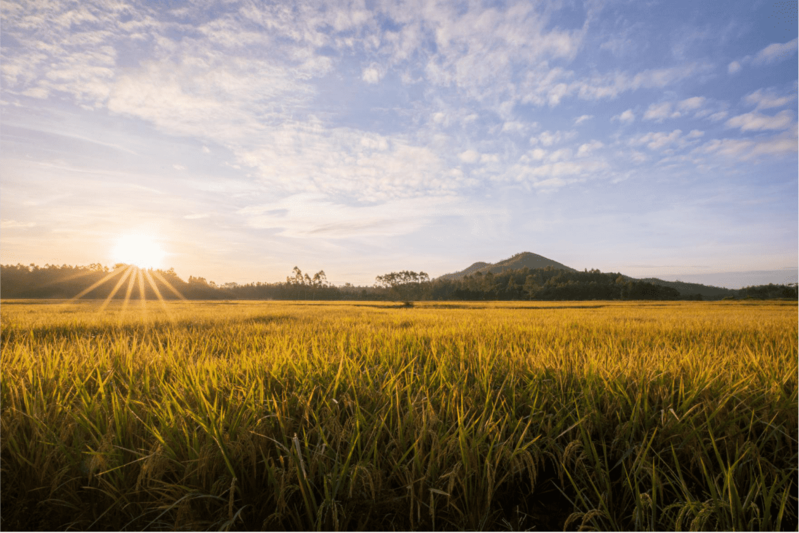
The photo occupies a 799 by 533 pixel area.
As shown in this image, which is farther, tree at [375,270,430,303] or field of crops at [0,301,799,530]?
tree at [375,270,430,303]

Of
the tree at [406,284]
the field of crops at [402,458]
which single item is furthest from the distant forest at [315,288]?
the field of crops at [402,458]

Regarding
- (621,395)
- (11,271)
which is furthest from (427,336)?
(11,271)

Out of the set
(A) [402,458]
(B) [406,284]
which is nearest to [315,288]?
(B) [406,284]

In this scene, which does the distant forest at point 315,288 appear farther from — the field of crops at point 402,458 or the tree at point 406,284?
the field of crops at point 402,458

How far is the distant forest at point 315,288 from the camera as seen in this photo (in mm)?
63069

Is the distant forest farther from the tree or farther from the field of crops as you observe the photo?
the field of crops

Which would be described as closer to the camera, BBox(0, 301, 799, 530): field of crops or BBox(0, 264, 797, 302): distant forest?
BBox(0, 301, 799, 530): field of crops

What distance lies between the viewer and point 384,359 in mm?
3008

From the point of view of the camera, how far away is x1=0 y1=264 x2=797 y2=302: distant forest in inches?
2483

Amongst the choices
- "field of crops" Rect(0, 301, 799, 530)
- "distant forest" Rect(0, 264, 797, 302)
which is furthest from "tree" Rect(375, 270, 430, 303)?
"field of crops" Rect(0, 301, 799, 530)

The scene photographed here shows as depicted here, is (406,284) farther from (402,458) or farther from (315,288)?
(402,458)

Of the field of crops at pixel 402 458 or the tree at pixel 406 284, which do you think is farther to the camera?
the tree at pixel 406 284

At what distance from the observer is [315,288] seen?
10144 cm

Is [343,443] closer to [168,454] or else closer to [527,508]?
[168,454]
